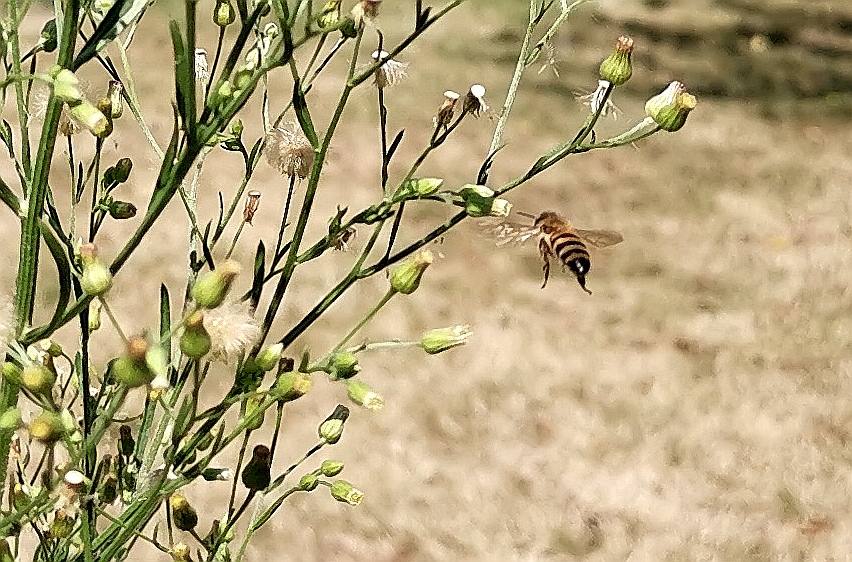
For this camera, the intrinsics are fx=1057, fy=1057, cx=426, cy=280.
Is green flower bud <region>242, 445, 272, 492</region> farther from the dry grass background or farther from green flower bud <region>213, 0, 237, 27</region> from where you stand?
the dry grass background

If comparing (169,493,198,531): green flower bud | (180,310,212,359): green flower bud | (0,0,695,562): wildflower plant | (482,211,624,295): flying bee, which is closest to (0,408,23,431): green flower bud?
(0,0,695,562): wildflower plant

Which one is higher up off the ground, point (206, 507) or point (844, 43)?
point (844, 43)

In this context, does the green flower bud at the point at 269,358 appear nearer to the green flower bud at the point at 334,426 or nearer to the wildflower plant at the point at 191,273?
the wildflower plant at the point at 191,273

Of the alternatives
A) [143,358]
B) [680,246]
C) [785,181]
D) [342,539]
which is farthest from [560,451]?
[143,358]

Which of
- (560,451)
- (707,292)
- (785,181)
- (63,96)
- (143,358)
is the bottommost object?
(143,358)

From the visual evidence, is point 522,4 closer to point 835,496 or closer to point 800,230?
point 800,230

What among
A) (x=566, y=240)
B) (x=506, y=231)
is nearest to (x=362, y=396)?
(x=506, y=231)
